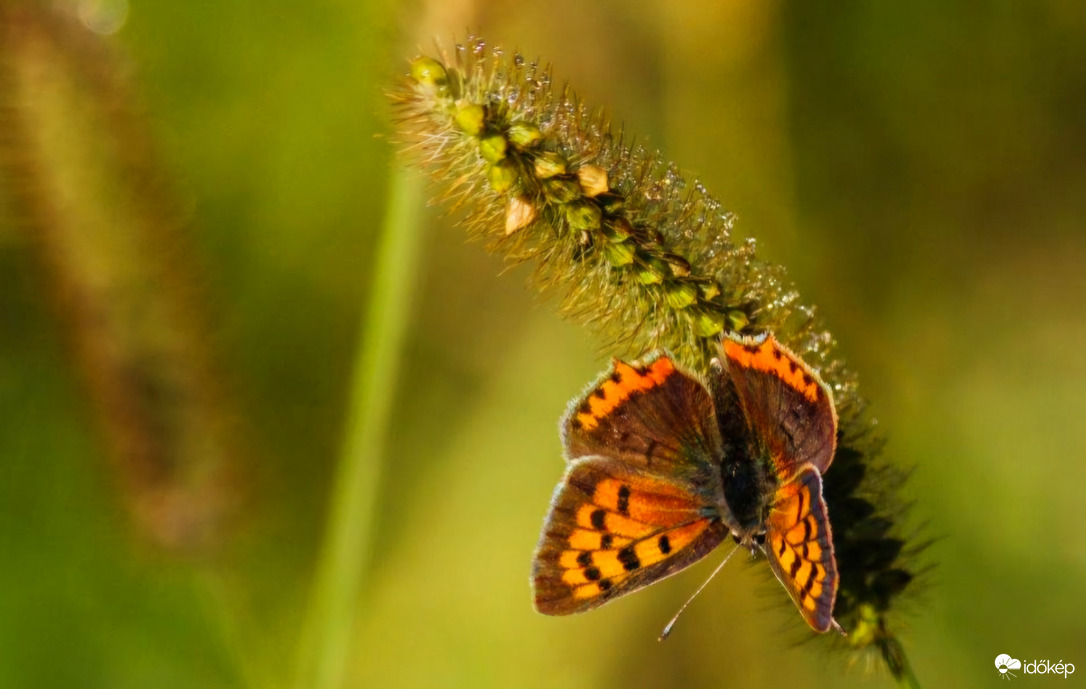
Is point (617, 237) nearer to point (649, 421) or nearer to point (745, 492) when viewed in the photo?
point (649, 421)

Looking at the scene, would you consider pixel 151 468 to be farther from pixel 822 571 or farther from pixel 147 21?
pixel 822 571

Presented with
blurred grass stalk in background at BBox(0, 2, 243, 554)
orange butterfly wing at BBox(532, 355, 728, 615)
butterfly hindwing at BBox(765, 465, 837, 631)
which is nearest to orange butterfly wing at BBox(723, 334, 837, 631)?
butterfly hindwing at BBox(765, 465, 837, 631)

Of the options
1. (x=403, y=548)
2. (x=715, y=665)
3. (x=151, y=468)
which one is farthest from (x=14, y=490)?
(x=715, y=665)

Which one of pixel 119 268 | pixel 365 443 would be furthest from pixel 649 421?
pixel 119 268

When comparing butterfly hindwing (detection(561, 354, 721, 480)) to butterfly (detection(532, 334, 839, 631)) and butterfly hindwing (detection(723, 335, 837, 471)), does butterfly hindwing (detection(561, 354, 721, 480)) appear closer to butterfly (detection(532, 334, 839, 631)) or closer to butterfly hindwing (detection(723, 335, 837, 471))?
butterfly (detection(532, 334, 839, 631))

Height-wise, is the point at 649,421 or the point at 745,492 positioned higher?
the point at 649,421

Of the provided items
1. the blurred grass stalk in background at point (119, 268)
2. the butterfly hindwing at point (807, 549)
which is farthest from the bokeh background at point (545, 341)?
the butterfly hindwing at point (807, 549)
